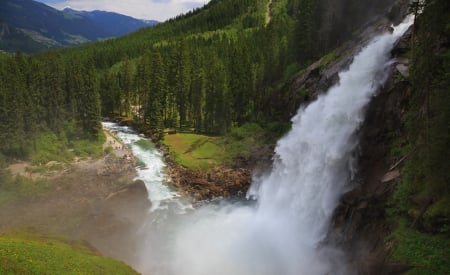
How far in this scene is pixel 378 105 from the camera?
97.3 ft

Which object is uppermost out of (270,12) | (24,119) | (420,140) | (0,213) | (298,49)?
(270,12)

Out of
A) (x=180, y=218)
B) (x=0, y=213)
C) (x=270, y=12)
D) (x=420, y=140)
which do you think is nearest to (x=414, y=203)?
(x=420, y=140)

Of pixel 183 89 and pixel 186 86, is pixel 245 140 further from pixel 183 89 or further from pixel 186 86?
pixel 186 86

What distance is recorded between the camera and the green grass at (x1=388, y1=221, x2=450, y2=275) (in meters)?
17.8

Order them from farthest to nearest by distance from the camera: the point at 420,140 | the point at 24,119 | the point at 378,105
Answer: the point at 24,119
the point at 378,105
the point at 420,140

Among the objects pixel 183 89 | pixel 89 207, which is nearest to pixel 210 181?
pixel 89 207

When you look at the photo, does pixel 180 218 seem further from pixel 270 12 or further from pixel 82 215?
pixel 270 12

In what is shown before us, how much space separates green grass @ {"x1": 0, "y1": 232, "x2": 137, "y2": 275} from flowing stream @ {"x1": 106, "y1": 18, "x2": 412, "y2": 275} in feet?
15.8

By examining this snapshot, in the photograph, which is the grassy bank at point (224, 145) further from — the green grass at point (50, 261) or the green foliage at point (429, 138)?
the green foliage at point (429, 138)

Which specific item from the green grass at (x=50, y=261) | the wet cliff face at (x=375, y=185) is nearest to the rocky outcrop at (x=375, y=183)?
the wet cliff face at (x=375, y=185)

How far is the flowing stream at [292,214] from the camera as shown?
Result: 3006 cm

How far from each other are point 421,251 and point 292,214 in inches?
650

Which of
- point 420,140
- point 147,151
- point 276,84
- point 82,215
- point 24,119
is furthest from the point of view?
point 276,84

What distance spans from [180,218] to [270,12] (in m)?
152
